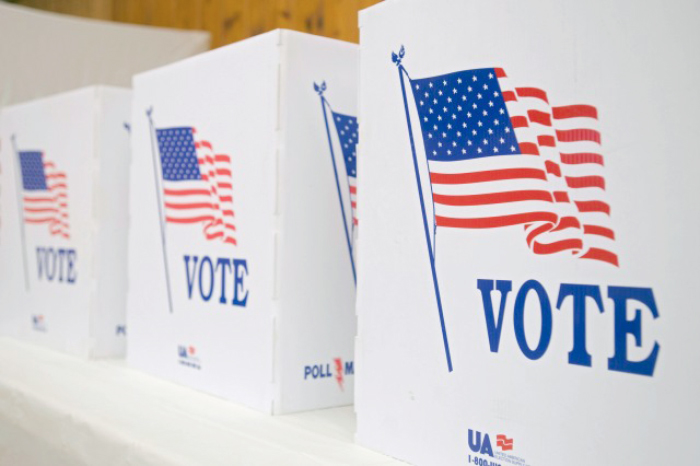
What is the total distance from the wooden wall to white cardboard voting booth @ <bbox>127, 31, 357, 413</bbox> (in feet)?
2.15

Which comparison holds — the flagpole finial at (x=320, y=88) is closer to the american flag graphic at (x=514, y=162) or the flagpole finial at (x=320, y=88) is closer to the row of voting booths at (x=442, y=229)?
the row of voting booths at (x=442, y=229)

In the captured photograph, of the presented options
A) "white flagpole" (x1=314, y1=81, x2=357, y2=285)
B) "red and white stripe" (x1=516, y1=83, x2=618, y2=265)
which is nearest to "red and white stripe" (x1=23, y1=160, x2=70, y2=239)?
"white flagpole" (x1=314, y1=81, x2=357, y2=285)

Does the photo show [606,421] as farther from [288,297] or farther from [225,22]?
[225,22]

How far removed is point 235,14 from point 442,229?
1.56 meters

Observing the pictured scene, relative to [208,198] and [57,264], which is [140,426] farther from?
[57,264]

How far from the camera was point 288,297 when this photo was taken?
984mm

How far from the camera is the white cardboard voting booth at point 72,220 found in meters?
1.39

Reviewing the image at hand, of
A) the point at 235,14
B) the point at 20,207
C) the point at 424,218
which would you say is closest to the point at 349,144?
the point at 424,218

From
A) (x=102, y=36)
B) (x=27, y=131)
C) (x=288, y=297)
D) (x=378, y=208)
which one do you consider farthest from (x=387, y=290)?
(x=102, y=36)

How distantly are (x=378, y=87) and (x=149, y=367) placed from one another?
666mm

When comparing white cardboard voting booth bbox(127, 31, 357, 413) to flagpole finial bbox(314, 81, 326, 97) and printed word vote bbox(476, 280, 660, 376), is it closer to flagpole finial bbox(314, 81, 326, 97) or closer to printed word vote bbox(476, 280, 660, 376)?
flagpole finial bbox(314, 81, 326, 97)

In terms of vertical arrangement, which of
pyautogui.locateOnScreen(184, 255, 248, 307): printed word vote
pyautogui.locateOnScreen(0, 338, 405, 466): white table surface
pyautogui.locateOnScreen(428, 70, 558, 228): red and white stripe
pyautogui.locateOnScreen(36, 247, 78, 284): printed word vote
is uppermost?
pyautogui.locateOnScreen(428, 70, 558, 228): red and white stripe

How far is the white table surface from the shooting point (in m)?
0.83

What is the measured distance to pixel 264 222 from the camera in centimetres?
99
